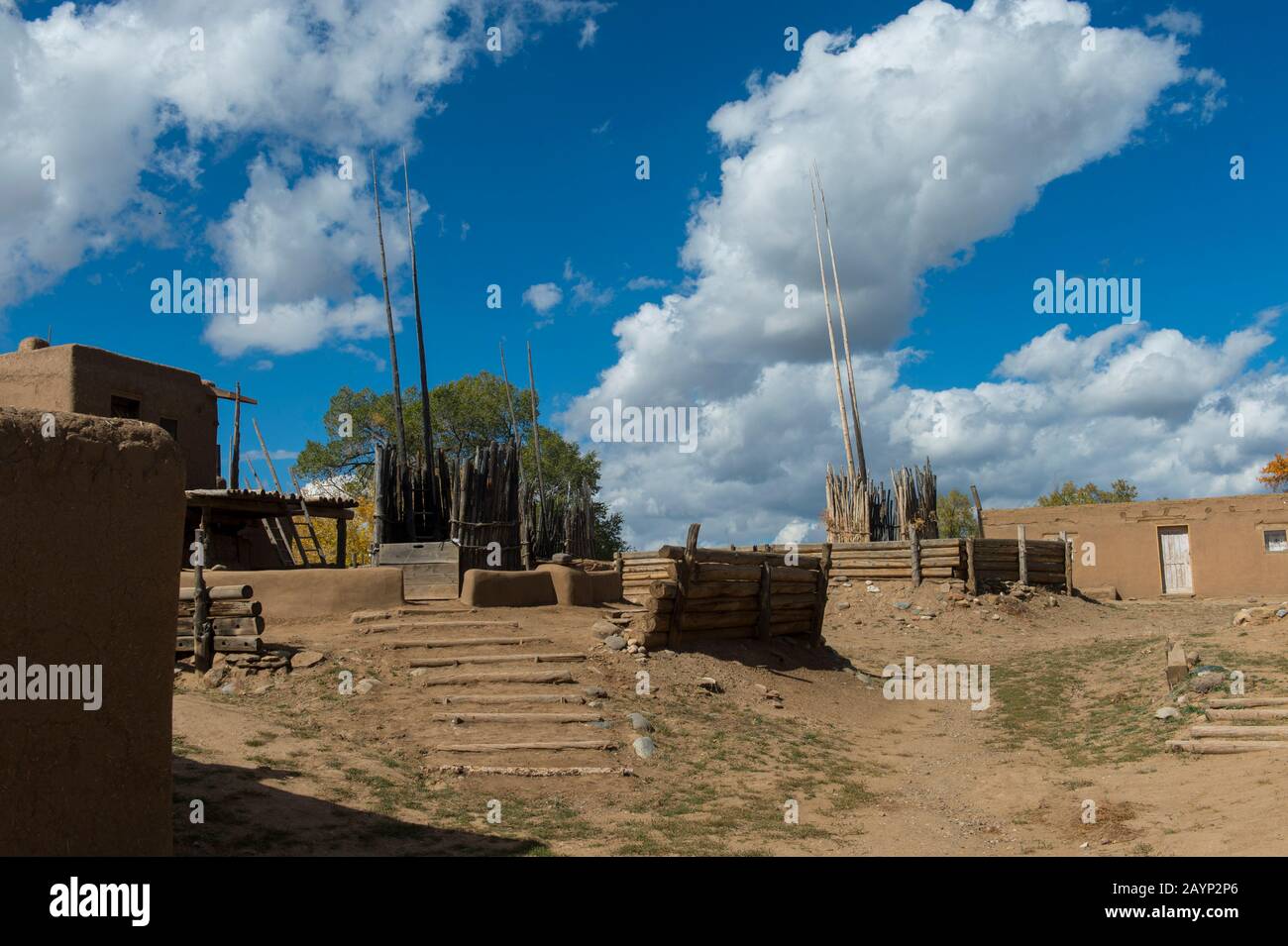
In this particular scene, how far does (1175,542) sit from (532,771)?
2473cm

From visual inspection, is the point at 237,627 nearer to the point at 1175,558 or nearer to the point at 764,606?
the point at 764,606

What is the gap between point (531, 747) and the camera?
10258 millimetres

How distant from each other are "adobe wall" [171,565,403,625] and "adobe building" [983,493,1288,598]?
2158 centimetres

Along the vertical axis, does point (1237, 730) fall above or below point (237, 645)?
below

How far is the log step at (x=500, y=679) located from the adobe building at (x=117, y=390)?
25.9ft

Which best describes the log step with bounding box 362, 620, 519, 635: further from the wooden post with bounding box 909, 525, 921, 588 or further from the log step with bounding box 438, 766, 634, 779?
the wooden post with bounding box 909, 525, 921, 588

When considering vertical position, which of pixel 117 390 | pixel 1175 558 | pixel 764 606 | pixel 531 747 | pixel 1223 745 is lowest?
pixel 531 747

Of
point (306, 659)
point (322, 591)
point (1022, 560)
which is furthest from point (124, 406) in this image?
point (1022, 560)
